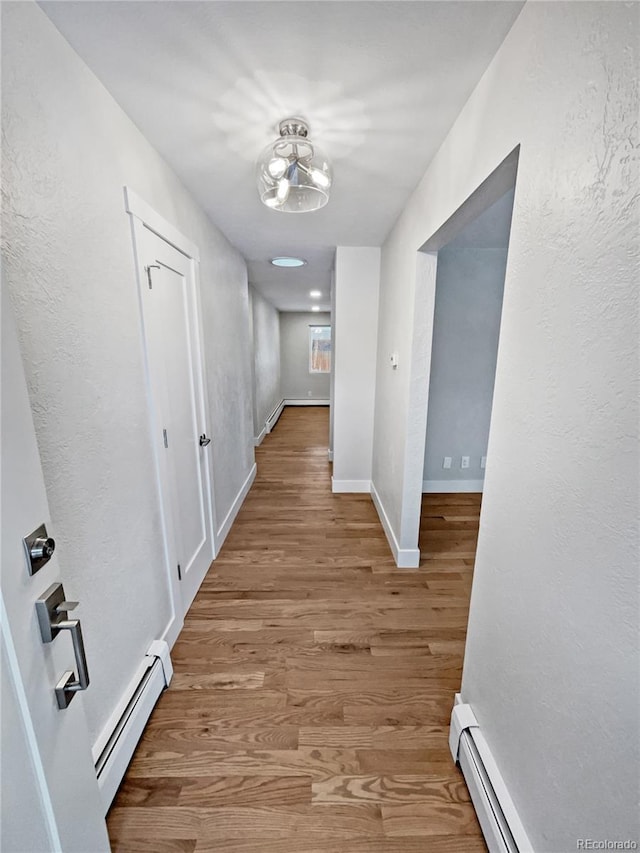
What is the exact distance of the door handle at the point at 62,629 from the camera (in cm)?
66

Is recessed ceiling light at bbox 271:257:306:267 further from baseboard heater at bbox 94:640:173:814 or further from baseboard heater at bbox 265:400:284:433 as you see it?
baseboard heater at bbox 94:640:173:814

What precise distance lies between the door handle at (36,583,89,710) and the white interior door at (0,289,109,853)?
0.5 inches

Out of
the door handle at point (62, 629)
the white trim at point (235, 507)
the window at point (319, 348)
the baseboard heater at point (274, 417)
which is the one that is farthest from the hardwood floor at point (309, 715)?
the window at point (319, 348)

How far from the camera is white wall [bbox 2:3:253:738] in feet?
2.78

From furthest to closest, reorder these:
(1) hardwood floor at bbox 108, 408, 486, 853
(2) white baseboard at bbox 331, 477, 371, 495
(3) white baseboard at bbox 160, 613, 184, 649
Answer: (2) white baseboard at bbox 331, 477, 371, 495
(3) white baseboard at bbox 160, 613, 184, 649
(1) hardwood floor at bbox 108, 408, 486, 853

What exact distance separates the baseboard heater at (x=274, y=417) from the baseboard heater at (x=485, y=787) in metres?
Result: 5.00

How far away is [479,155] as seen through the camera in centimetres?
111

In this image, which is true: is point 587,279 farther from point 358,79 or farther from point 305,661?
point 305,661

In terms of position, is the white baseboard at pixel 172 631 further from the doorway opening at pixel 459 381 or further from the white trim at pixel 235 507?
the doorway opening at pixel 459 381

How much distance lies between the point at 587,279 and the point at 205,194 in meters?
2.01

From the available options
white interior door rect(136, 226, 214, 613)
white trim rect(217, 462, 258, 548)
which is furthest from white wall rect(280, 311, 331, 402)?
white interior door rect(136, 226, 214, 613)

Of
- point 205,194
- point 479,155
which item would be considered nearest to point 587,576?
point 479,155

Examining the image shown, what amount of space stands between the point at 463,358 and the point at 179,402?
2.70 meters

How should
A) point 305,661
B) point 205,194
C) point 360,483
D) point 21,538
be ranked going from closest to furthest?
point 21,538 < point 305,661 < point 205,194 < point 360,483
